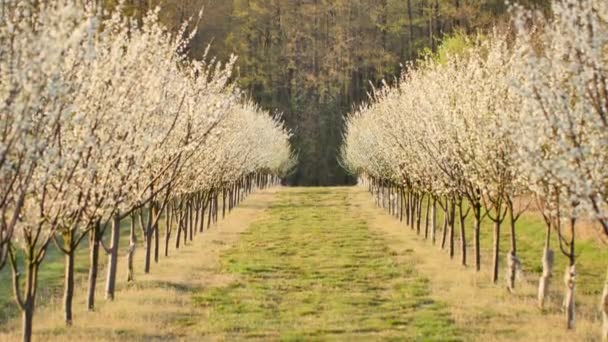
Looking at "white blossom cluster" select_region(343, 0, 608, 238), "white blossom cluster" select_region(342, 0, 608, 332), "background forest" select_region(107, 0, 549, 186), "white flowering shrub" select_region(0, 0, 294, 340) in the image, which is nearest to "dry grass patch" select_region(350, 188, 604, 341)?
"white blossom cluster" select_region(342, 0, 608, 332)

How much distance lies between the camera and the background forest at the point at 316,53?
96.4 meters

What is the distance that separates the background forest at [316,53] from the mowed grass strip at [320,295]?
200 ft

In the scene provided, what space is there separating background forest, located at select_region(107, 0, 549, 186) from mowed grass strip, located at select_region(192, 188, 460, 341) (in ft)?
200

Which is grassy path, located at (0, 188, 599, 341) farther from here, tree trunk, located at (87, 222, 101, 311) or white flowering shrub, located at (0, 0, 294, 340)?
white flowering shrub, located at (0, 0, 294, 340)

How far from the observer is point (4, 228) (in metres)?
11.9

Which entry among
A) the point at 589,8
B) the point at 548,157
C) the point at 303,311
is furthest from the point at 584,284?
the point at 589,8

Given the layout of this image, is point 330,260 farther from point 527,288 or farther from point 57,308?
point 57,308

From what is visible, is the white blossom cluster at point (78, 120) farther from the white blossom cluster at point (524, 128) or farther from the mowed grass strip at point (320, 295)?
the white blossom cluster at point (524, 128)

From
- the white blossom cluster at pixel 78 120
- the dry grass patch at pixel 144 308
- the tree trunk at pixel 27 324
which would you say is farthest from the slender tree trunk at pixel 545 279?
the tree trunk at pixel 27 324

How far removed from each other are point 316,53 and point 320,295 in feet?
284

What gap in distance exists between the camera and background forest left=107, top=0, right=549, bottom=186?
316 ft

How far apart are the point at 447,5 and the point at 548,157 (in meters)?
62.7

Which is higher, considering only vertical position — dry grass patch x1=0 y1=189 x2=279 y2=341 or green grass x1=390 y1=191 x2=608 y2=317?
green grass x1=390 y1=191 x2=608 y2=317

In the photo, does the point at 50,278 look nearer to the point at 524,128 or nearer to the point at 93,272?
the point at 93,272
